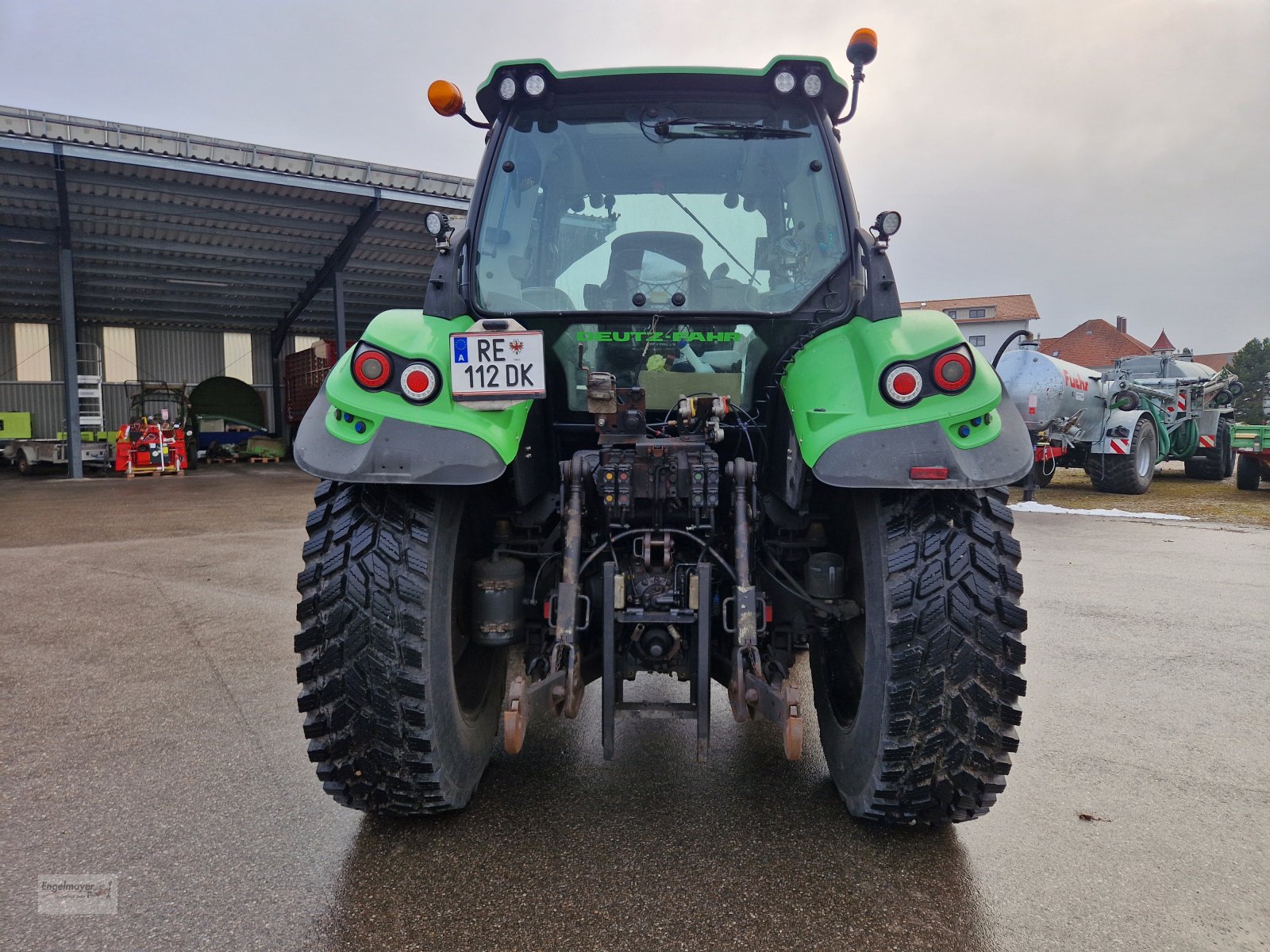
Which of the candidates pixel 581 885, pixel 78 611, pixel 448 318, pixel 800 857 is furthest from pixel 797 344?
pixel 78 611

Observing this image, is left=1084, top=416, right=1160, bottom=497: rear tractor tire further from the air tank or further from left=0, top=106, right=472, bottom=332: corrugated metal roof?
left=0, top=106, right=472, bottom=332: corrugated metal roof

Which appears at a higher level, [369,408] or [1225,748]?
[369,408]

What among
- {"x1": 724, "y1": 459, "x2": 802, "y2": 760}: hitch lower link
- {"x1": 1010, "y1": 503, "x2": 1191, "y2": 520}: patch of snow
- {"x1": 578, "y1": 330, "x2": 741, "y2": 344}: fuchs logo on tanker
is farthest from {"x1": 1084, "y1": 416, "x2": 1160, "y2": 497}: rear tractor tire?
{"x1": 724, "y1": 459, "x2": 802, "y2": 760}: hitch lower link

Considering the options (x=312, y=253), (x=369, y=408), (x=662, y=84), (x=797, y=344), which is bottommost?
(x=369, y=408)

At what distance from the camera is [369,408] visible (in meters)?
2.18

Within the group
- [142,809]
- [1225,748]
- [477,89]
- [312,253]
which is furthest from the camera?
[312,253]

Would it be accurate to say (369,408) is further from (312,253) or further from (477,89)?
(312,253)

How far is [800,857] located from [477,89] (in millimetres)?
2721

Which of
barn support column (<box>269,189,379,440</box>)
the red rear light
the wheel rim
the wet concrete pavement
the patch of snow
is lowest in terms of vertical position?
Result: the wet concrete pavement

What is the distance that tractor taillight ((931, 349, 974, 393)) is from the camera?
2.15 m

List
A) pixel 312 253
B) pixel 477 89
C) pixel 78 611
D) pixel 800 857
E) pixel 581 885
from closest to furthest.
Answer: pixel 581 885
pixel 800 857
pixel 477 89
pixel 78 611
pixel 312 253

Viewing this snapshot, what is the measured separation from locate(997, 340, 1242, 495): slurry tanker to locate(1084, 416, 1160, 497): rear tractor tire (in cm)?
1

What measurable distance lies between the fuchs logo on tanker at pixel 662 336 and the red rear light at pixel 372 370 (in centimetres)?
67

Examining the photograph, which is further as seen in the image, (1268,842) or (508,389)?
(1268,842)
